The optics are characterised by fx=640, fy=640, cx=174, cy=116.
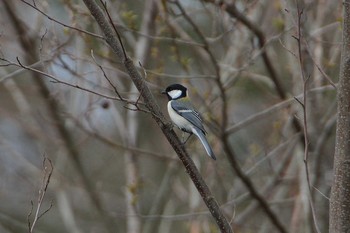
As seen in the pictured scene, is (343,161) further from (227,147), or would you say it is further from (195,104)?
(195,104)

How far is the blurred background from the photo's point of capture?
5.52m

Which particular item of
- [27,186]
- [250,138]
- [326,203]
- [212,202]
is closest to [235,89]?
[250,138]

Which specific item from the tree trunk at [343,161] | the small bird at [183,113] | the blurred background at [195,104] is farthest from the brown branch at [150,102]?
the blurred background at [195,104]

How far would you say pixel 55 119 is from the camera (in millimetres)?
7043

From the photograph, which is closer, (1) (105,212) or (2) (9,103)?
(1) (105,212)

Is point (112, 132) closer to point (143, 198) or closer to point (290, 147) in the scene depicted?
point (143, 198)

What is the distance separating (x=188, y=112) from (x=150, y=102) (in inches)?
57.2

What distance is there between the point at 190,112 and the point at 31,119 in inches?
141

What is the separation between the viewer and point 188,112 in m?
4.88

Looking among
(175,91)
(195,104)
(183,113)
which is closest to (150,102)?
(183,113)

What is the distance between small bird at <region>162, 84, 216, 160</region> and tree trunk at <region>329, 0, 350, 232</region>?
1.51 m

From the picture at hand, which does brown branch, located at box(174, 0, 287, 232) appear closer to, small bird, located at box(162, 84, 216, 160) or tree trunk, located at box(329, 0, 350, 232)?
small bird, located at box(162, 84, 216, 160)

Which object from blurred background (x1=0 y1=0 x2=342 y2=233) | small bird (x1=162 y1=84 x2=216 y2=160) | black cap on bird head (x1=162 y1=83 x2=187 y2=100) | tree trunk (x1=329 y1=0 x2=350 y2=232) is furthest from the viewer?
blurred background (x1=0 y1=0 x2=342 y2=233)

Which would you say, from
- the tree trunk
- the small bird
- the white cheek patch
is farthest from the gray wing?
the tree trunk
